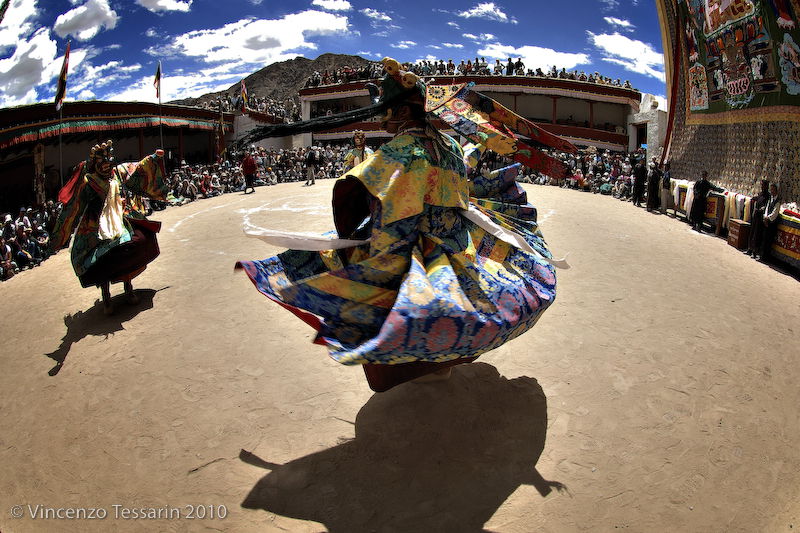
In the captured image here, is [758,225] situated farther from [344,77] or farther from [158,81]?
[344,77]

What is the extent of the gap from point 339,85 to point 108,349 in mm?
27518

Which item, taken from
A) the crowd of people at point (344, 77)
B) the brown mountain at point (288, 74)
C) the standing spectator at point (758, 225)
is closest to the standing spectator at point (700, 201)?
the standing spectator at point (758, 225)

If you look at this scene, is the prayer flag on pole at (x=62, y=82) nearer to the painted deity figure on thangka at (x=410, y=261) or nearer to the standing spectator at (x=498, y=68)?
the painted deity figure on thangka at (x=410, y=261)

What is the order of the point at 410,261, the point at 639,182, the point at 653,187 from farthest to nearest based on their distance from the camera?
the point at 639,182
the point at 653,187
the point at 410,261

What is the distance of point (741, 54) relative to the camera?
10.6m

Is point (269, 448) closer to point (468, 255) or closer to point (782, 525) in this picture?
point (468, 255)

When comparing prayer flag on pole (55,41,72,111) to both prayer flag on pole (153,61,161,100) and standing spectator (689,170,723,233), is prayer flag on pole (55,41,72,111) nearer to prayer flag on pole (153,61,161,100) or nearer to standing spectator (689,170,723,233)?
prayer flag on pole (153,61,161,100)

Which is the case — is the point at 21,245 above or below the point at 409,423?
above

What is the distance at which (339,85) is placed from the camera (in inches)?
1196

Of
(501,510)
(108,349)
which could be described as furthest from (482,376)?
(108,349)

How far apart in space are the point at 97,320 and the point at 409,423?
4.39m

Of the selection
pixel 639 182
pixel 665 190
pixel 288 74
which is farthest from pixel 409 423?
pixel 288 74

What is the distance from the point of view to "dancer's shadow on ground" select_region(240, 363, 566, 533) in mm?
A: 3004

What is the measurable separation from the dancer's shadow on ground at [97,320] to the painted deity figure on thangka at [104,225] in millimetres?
135
